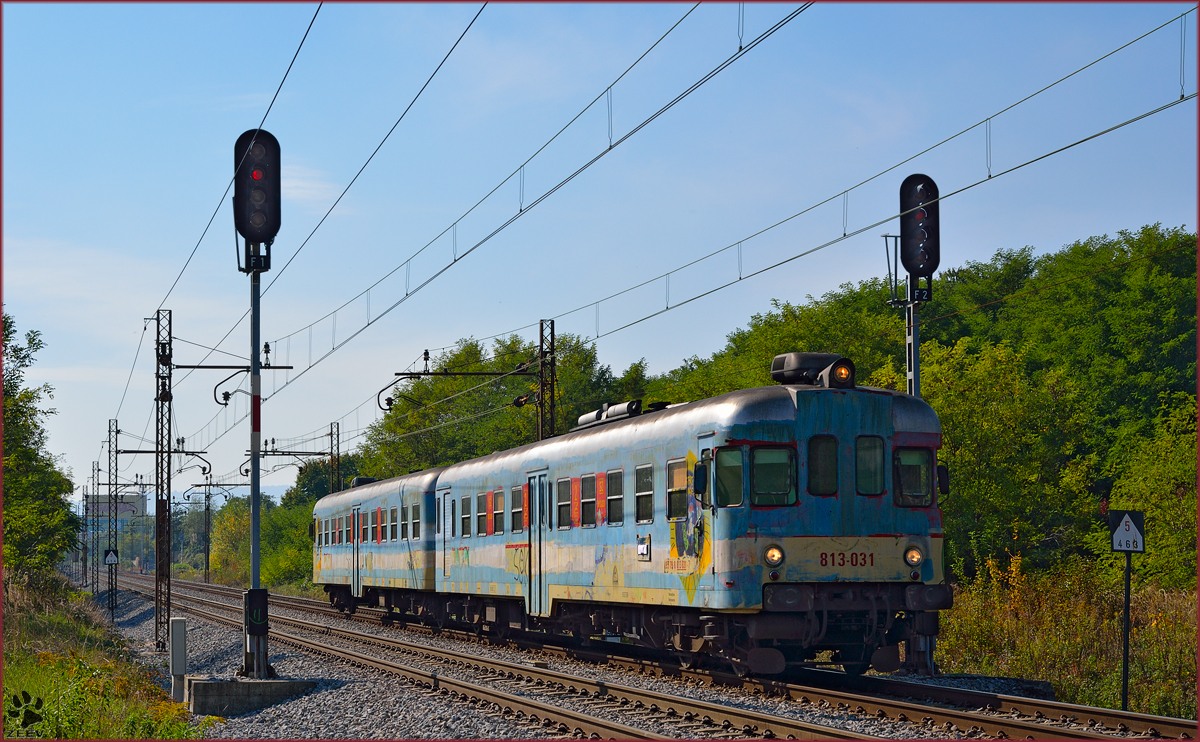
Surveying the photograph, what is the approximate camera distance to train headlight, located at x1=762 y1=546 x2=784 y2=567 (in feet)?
44.5

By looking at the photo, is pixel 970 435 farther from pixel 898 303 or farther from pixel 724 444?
pixel 724 444

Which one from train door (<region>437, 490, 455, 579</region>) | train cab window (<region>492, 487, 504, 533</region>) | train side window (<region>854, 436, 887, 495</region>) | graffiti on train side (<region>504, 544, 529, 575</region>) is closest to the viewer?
train side window (<region>854, 436, 887, 495</region>)

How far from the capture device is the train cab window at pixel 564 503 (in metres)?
18.3

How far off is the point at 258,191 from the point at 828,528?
8.48 meters

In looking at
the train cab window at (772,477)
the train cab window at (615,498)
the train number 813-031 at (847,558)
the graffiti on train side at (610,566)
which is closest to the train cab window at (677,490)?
the train cab window at (772,477)

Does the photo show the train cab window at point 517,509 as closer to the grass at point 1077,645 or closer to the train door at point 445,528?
the train door at point 445,528

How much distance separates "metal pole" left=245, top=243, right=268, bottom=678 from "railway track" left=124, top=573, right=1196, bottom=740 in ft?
12.2

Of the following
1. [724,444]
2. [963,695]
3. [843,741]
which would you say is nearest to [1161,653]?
[963,695]

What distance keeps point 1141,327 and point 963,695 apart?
141ft

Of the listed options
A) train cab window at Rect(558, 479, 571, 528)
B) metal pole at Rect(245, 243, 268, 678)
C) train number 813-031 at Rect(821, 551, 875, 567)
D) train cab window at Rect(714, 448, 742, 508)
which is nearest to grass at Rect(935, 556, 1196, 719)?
train number 813-031 at Rect(821, 551, 875, 567)

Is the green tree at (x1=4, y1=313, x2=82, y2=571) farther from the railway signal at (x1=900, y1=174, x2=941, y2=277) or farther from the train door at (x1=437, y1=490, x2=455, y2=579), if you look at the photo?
the railway signal at (x1=900, y1=174, x2=941, y2=277)

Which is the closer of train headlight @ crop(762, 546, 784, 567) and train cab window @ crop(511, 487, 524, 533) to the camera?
train headlight @ crop(762, 546, 784, 567)

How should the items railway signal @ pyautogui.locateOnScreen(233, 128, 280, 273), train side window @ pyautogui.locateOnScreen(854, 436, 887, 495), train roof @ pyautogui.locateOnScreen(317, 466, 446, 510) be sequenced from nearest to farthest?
train side window @ pyautogui.locateOnScreen(854, 436, 887, 495) < railway signal @ pyautogui.locateOnScreen(233, 128, 280, 273) < train roof @ pyautogui.locateOnScreen(317, 466, 446, 510)

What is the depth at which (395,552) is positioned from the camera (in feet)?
94.7
